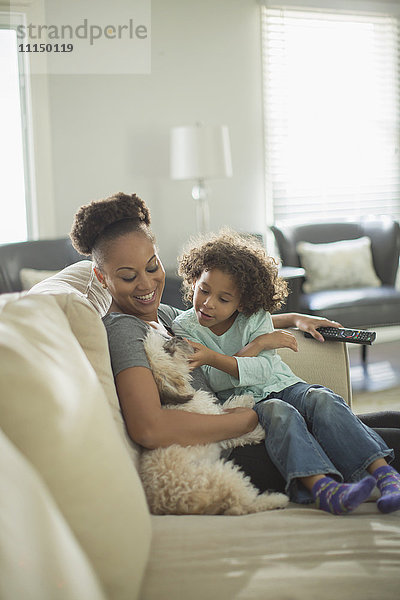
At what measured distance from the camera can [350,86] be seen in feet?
16.0

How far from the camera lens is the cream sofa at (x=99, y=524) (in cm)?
82

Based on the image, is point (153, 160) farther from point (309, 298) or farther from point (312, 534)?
point (312, 534)

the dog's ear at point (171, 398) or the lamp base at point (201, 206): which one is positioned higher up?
the lamp base at point (201, 206)

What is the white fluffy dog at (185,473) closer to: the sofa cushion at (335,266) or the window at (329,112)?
the sofa cushion at (335,266)

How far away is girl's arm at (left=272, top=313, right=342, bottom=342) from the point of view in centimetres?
197

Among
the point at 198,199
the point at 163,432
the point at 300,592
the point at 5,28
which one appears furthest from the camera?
the point at 198,199

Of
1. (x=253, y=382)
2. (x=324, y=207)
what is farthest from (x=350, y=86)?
(x=253, y=382)

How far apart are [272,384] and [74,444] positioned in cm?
88

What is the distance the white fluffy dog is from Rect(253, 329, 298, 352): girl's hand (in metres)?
0.39

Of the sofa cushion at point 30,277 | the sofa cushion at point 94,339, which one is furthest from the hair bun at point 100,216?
the sofa cushion at point 30,277

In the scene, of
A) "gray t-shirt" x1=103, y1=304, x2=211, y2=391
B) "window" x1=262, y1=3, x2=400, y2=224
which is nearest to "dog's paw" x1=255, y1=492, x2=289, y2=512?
"gray t-shirt" x1=103, y1=304, x2=211, y2=391

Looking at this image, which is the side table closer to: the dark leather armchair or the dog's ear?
the dark leather armchair

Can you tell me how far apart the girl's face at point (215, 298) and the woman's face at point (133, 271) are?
0.91ft

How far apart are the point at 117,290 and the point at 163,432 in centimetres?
38
